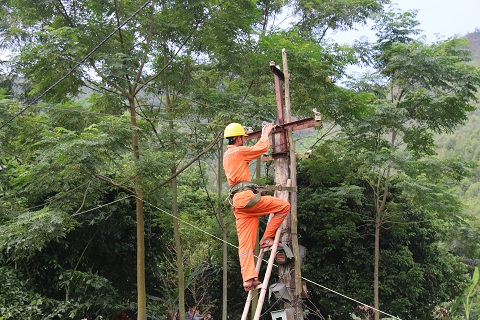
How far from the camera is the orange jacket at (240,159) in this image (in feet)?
15.4

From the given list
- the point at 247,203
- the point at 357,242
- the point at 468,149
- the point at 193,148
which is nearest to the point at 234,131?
the point at 247,203

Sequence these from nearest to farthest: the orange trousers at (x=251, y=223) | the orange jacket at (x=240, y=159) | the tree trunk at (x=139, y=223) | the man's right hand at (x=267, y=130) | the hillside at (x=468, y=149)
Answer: the orange trousers at (x=251, y=223) < the orange jacket at (x=240, y=159) < the man's right hand at (x=267, y=130) < the tree trunk at (x=139, y=223) < the hillside at (x=468, y=149)

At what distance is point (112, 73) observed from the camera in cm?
764

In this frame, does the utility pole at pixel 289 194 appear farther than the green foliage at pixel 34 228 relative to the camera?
No

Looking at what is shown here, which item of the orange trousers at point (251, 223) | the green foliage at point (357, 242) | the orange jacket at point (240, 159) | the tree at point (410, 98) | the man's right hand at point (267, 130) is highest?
the tree at point (410, 98)

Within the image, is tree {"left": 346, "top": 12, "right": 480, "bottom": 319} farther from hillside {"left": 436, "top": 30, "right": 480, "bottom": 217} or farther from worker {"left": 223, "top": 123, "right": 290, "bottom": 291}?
hillside {"left": 436, "top": 30, "right": 480, "bottom": 217}

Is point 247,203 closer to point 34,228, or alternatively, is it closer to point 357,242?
point 34,228

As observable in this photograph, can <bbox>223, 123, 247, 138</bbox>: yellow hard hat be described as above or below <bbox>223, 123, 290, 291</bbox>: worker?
above

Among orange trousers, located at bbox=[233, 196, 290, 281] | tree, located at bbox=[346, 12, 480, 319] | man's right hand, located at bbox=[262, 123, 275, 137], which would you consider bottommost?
orange trousers, located at bbox=[233, 196, 290, 281]

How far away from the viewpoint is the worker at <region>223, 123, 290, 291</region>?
4.60 m

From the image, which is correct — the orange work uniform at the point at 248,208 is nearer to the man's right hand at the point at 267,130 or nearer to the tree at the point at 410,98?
the man's right hand at the point at 267,130

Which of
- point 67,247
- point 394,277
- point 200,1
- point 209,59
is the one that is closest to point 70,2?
point 200,1

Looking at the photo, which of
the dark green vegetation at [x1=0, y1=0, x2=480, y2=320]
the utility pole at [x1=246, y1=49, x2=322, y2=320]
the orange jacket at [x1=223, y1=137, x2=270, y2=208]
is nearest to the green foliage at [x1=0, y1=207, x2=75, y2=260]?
the dark green vegetation at [x1=0, y1=0, x2=480, y2=320]

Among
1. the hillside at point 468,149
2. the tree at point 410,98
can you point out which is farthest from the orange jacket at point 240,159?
the hillside at point 468,149
